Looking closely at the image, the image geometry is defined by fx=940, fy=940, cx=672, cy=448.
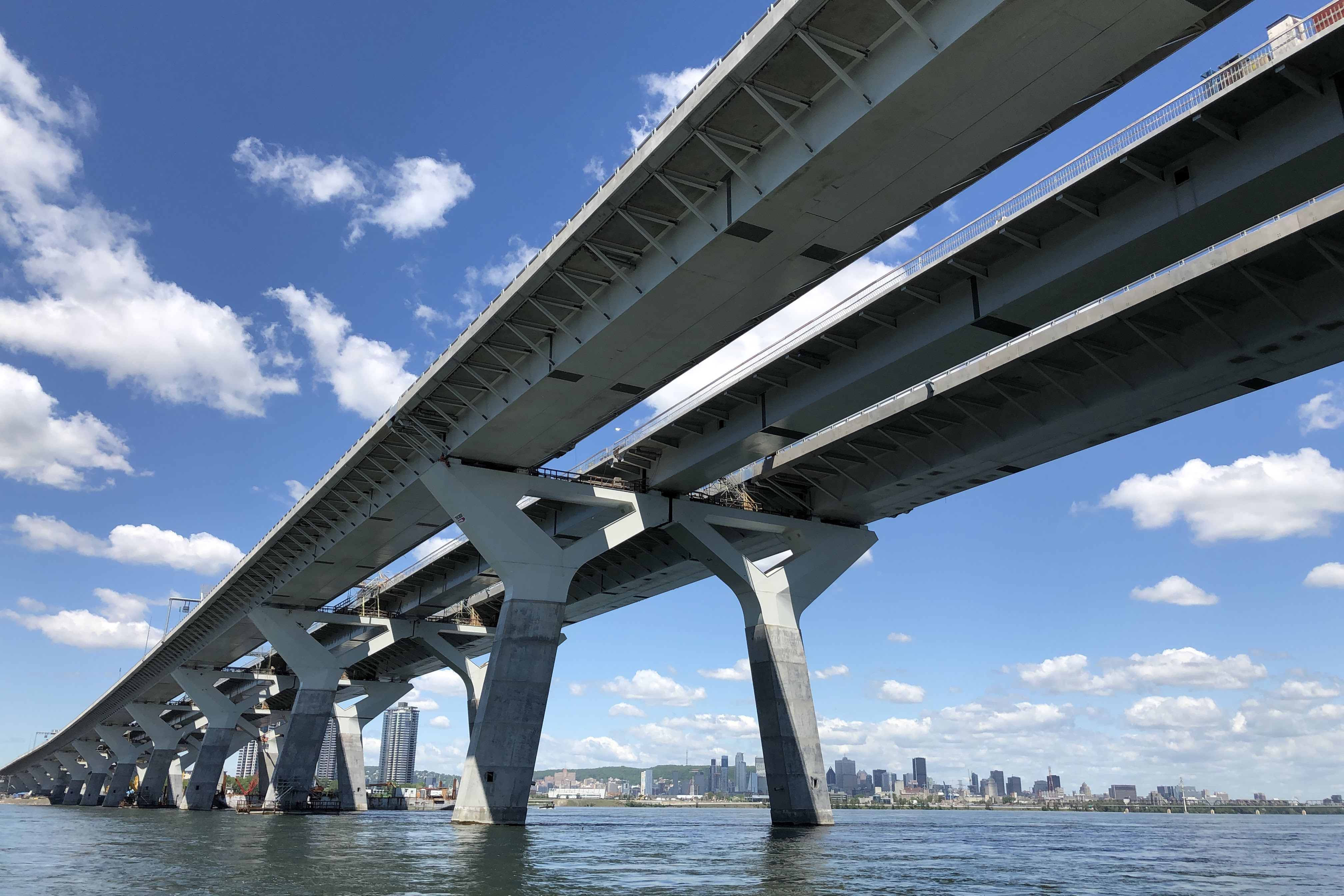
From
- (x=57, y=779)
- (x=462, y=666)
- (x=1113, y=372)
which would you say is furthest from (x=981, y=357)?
(x=57, y=779)

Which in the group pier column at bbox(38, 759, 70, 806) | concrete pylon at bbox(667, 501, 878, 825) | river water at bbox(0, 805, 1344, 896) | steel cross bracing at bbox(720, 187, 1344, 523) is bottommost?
pier column at bbox(38, 759, 70, 806)

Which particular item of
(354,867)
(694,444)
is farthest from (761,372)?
(354,867)

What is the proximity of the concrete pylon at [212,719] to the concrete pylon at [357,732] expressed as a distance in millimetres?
7868

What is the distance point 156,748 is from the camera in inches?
4154

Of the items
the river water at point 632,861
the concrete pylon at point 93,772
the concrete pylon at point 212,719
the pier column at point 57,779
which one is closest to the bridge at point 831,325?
the river water at point 632,861

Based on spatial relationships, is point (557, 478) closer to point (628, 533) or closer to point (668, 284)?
point (628, 533)

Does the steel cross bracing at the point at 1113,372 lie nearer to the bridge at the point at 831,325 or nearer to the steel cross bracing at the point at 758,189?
the bridge at the point at 831,325

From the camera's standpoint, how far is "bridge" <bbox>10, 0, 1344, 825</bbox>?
18.9 meters

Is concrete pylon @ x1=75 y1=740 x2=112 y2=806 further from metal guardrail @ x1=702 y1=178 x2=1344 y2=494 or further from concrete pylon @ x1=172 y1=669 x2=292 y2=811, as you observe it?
metal guardrail @ x1=702 y1=178 x2=1344 y2=494

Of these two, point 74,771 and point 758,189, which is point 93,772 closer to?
point 74,771

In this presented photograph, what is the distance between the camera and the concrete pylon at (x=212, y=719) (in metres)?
80.6

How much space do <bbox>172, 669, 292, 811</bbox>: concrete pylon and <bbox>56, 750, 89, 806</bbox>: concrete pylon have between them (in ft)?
234

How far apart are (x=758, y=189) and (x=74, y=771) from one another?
160633mm

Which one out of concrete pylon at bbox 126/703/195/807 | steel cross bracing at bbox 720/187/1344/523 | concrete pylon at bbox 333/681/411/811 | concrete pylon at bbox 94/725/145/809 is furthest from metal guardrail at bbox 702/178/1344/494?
concrete pylon at bbox 94/725/145/809
